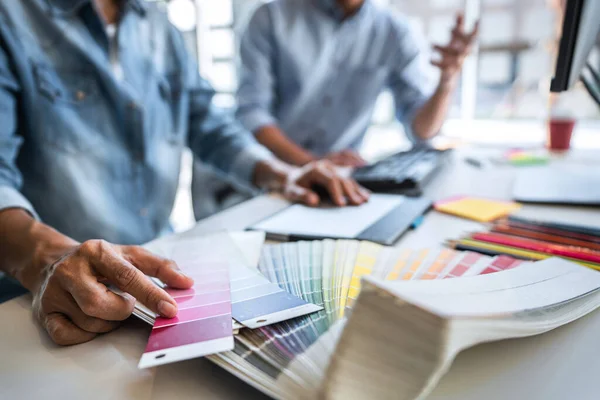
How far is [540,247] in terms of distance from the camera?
1.83 ft

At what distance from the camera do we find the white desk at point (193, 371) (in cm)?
32

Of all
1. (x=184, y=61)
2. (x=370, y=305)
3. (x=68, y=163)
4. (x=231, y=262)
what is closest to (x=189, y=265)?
(x=231, y=262)

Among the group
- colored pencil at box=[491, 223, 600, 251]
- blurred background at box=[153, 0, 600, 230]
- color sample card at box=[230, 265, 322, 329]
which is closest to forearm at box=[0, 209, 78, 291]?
color sample card at box=[230, 265, 322, 329]

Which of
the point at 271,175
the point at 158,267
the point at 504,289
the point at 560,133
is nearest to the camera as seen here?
the point at 504,289

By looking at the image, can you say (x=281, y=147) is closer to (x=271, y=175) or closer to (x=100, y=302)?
(x=271, y=175)

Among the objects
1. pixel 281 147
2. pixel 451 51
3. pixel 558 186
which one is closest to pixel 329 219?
pixel 558 186

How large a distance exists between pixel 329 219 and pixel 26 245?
1.40 feet

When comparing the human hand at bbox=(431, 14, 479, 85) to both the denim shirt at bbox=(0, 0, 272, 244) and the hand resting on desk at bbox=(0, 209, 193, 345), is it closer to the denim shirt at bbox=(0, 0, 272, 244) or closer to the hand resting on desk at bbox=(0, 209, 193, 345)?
the denim shirt at bbox=(0, 0, 272, 244)

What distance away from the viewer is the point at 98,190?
36.1 inches

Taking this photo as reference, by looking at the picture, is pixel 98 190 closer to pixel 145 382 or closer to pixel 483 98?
pixel 145 382

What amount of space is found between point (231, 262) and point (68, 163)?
0.55 metres

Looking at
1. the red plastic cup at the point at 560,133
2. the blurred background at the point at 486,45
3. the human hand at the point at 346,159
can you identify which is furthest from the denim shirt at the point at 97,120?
the blurred background at the point at 486,45

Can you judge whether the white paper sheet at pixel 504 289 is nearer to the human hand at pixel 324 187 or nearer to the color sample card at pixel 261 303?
the color sample card at pixel 261 303

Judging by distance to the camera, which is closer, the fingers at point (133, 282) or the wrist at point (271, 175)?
the fingers at point (133, 282)
